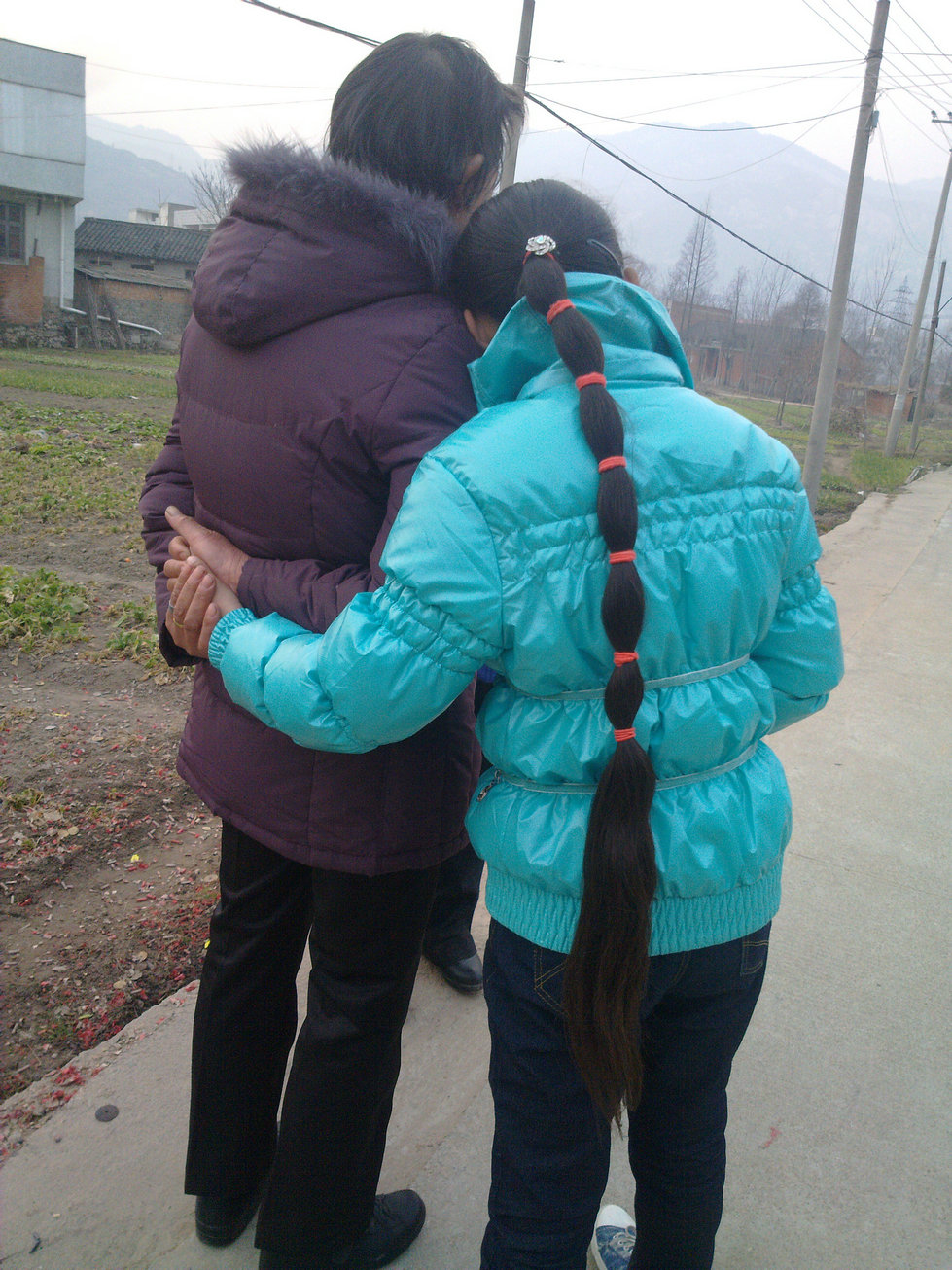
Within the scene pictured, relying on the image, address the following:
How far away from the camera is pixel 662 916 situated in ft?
3.83

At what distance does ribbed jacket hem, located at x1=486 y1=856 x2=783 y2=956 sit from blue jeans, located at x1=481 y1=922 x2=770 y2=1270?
1.1 inches

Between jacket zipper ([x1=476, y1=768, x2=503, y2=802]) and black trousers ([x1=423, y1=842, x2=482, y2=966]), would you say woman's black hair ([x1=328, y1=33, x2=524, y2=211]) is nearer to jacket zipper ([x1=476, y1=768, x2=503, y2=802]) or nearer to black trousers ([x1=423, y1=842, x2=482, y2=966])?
jacket zipper ([x1=476, y1=768, x2=503, y2=802])

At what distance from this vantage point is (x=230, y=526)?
1377 mm

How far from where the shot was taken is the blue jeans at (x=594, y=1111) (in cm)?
119

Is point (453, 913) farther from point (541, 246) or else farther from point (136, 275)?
point (136, 275)

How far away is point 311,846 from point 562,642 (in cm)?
51

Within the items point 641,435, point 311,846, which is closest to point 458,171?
point 641,435

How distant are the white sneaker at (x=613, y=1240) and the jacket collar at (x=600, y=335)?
56.0 inches

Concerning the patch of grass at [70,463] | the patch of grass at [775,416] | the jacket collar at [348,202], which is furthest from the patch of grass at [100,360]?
the jacket collar at [348,202]

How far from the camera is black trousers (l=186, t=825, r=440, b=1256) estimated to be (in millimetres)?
1385

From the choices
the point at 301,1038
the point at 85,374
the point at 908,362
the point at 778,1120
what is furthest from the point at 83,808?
the point at 908,362

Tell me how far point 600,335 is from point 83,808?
7.73ft

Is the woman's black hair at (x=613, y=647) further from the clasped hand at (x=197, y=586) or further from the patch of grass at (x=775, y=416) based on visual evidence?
the patch of grass at (x=775, y=416)

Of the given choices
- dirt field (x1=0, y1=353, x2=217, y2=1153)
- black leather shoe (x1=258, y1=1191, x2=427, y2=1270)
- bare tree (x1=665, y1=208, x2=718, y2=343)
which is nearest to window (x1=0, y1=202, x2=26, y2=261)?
bare tree (x1=665, y1=208, x2=718, y2=343)
